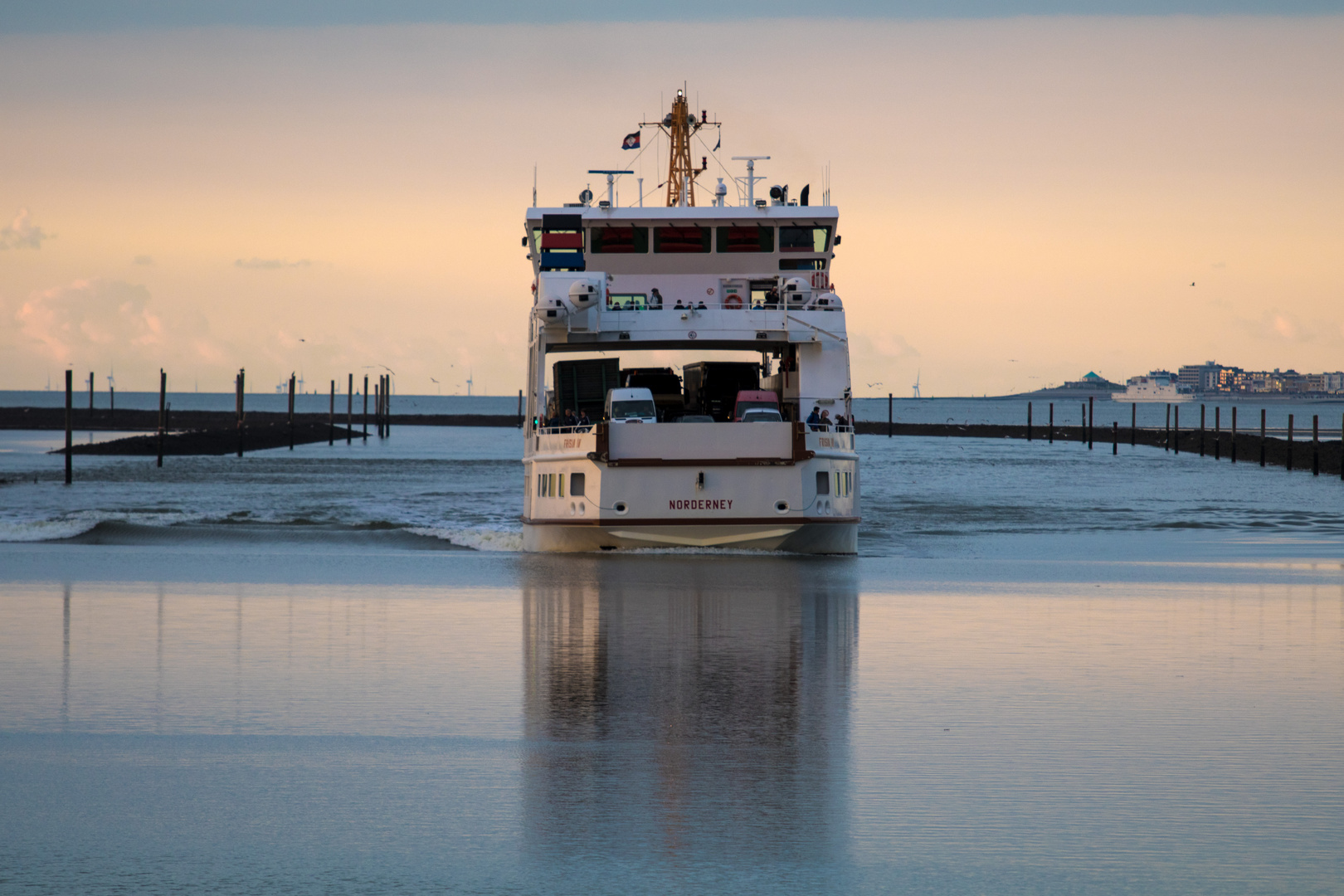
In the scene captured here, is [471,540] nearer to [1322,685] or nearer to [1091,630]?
[1091,630]

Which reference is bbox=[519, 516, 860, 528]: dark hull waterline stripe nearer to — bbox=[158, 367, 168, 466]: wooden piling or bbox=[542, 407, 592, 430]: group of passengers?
bbox=[542, 407, 592, 430]: group of passengers

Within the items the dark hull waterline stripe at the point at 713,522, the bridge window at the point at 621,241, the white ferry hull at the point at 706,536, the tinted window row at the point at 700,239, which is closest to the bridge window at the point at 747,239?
the tinted window row at the point at 700,239

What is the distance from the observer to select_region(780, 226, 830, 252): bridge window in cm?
3156

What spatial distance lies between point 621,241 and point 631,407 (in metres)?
6.94

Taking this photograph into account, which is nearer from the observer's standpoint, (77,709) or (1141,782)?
(1141,782)

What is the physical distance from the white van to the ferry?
0.04 m

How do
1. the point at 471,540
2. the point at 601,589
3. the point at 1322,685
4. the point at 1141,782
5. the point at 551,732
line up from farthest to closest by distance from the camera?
the point at 471,540
the point at 601,589
the point at 1322,685
the point at 551,732
the point at 1141,782

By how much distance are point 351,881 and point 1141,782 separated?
182 inches

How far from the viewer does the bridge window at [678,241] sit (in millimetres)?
31547

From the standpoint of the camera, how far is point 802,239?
3159cm

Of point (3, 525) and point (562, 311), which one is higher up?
point (562, 311)

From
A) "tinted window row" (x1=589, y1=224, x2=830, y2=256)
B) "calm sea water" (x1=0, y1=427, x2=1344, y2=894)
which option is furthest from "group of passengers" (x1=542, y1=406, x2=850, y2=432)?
"tinted window row" (x1=589, y1=224, x2=830, y2=256)

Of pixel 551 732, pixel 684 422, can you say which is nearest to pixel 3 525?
pixel 684 422

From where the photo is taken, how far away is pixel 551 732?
9953 millimetres
